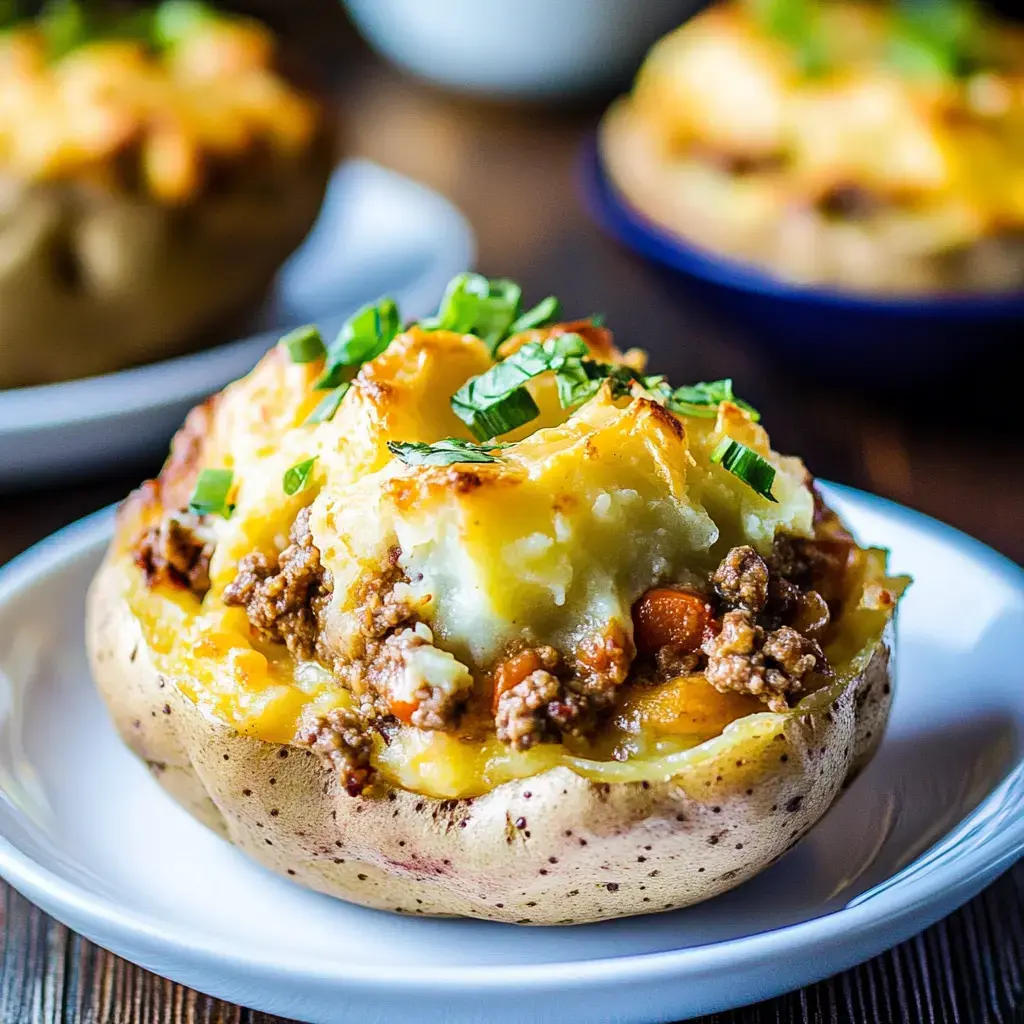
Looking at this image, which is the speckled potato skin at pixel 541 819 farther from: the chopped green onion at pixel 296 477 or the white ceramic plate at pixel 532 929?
the chopped green onion at pixel 296 477

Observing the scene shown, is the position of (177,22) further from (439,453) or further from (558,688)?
(558,688)

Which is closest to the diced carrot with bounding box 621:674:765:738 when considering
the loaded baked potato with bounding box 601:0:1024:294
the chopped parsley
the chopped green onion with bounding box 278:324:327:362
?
the chopped parsley

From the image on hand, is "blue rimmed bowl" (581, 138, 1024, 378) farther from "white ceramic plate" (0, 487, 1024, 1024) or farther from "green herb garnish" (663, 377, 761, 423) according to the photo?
"green herb garnish" (663, 377, 761, 423)

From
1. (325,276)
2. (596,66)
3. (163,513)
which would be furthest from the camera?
(596,66)

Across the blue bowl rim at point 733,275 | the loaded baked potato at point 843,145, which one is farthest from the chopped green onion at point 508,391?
the loaded baked potato at point 843,145

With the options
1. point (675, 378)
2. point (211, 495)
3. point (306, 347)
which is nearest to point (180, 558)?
point (211, 495)

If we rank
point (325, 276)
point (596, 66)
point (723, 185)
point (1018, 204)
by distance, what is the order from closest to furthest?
point (1018, 204)
point (723, 185)
point (325, 276)
point (596, 66)

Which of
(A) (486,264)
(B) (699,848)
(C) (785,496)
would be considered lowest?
(A) (486,264)

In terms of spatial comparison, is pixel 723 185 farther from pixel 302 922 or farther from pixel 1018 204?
pixel 302 922

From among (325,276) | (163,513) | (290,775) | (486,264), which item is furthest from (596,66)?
(290,775)

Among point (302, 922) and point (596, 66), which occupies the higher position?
point (302, 922)
